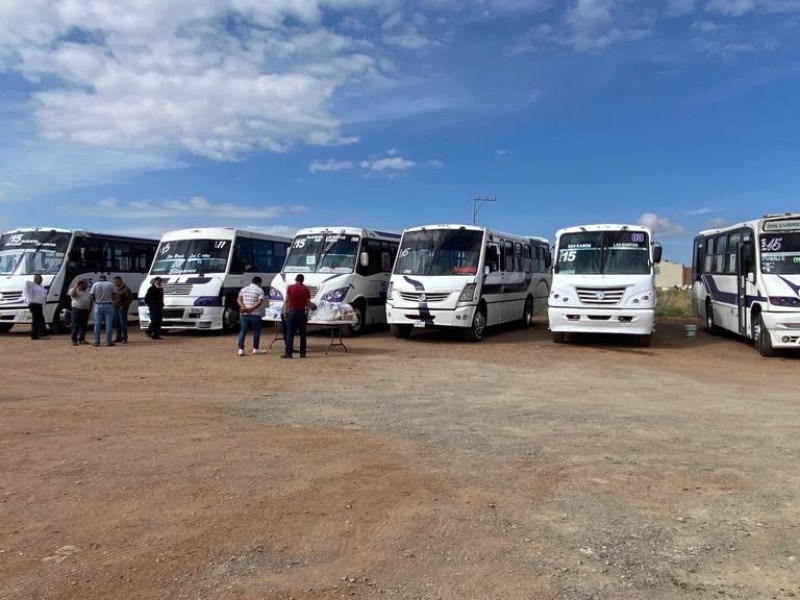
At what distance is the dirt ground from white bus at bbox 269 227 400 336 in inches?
262

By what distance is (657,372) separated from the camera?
12.6 metres

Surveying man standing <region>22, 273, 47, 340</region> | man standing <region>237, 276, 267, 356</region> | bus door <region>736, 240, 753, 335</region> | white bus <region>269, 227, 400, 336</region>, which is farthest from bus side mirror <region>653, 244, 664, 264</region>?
man standing <region>22, 273, 47, 340</region>

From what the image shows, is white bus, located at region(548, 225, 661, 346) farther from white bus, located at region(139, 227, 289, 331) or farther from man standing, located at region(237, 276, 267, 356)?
white bus, located at region(139, 227, 289, 331)

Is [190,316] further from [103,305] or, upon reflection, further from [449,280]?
[449,280]

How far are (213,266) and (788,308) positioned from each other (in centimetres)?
1359

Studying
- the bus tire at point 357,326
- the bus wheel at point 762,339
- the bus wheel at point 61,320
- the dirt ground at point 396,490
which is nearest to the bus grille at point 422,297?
the bus tire at point 357,326

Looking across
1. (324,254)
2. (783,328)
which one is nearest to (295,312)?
(324,254)

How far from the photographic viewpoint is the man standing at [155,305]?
1709cm

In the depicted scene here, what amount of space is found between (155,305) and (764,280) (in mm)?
13773

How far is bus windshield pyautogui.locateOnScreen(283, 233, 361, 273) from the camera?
17844 mm

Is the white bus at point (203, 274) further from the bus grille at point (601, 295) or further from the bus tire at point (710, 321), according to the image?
the bus tire at point (710, 321)

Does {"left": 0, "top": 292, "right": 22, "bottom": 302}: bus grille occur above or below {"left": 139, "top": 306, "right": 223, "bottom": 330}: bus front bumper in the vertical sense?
above

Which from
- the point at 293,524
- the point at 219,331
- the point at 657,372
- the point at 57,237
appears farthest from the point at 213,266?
the point at 293,524

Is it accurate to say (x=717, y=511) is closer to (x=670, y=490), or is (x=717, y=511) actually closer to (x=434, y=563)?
(x=670, y=490)
